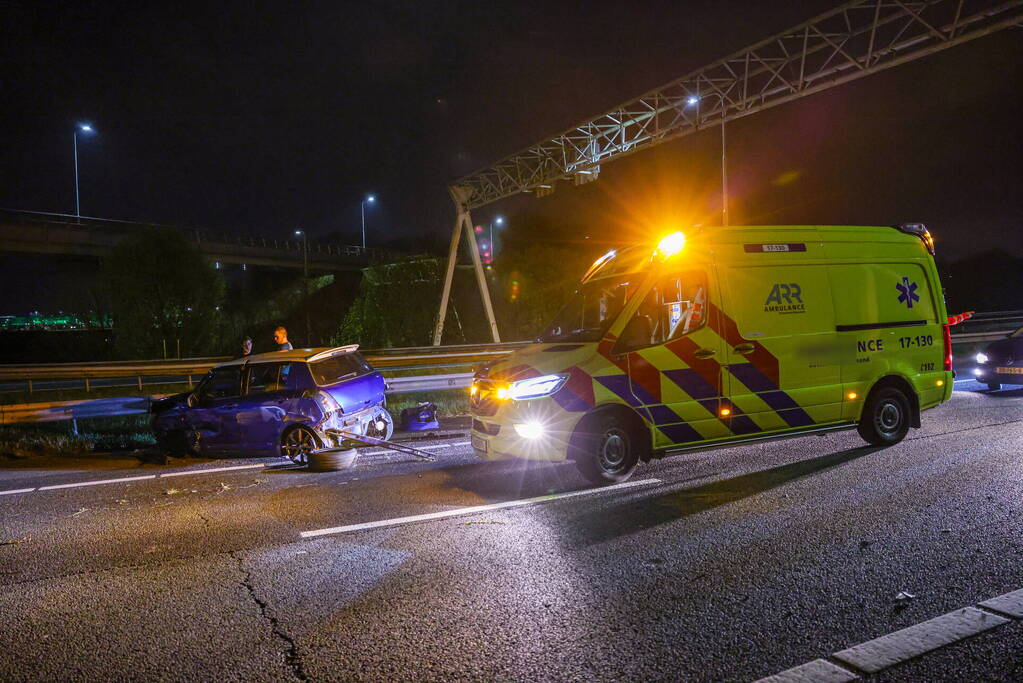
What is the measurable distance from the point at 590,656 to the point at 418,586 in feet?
4.45

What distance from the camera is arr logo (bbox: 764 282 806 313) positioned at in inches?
291

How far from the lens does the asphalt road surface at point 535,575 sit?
3311 mm

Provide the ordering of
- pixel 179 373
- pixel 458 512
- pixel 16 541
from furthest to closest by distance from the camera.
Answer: pixel 179 373, pixel 458 512, pixel 16 541

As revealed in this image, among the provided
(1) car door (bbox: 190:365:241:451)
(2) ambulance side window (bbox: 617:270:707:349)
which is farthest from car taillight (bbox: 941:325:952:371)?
(1) car door (bbox: 190:365:241:451)

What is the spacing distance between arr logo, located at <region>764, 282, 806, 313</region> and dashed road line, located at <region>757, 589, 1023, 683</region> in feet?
12.9

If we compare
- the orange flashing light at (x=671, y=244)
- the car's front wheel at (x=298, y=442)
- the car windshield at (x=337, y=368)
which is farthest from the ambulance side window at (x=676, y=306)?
the car's front wheel at (x=298, y=442)

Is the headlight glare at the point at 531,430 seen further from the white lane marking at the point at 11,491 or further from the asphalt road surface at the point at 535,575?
the white lane marking at the point at 11,491

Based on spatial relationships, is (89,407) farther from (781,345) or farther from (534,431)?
(781,345)

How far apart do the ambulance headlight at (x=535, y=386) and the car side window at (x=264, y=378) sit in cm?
379

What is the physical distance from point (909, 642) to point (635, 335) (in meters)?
3.91

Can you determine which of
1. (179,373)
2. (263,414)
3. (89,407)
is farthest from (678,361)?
→ (179,373)

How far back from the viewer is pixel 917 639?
3369 millimetres

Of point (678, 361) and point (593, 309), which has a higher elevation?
point (593, 309)

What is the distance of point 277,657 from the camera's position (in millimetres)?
3395
